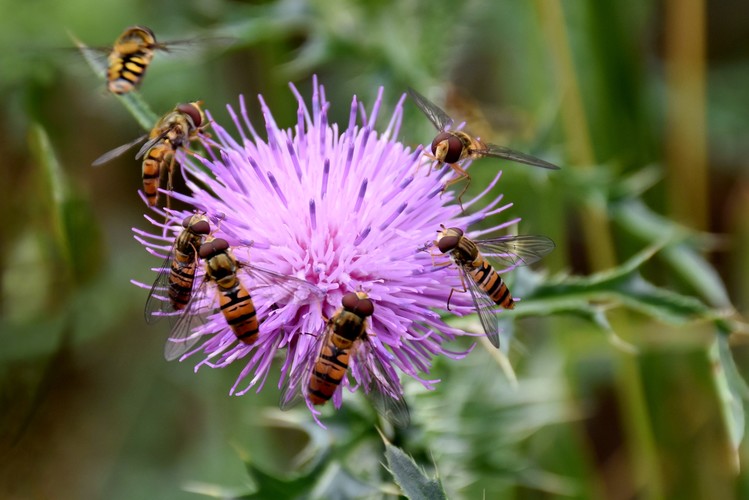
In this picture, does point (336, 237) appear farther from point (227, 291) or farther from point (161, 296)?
point (161, 296)

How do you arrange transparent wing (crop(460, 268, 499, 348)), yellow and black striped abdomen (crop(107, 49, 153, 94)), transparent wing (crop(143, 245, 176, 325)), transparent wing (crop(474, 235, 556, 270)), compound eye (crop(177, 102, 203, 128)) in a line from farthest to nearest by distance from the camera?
yellow and black striped abdomen (crop(107, 49, 153, 94))
compound eye (crop(177, 102, 203, 128))
transparent wing (crop(474, 235, 556, 270))
transparent wing (crop(143, 245, 176, 325))
transparent wing (crop(460, 268, 499, 348))

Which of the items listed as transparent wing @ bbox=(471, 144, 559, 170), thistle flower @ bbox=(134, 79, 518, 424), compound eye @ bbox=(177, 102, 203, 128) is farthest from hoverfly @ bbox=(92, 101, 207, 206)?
transparent wing @ bbox=(471, 144, 559, 170)

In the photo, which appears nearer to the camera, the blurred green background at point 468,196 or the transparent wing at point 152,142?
the transparent wing at point 152,142

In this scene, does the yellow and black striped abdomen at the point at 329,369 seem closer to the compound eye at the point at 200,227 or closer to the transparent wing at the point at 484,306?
the transparent wing at the point at 484,306

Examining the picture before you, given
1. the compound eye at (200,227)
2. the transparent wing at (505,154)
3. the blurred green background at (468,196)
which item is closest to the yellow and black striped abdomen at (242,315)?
the compound eye at (200,227)

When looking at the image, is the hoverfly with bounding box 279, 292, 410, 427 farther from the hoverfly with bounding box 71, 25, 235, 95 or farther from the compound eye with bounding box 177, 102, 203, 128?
the hoverfly with bounding box 71, 25, 235, 95

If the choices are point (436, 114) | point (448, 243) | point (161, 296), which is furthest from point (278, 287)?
point (436, 114)

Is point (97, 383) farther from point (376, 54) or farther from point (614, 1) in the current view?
point (614, 1)
